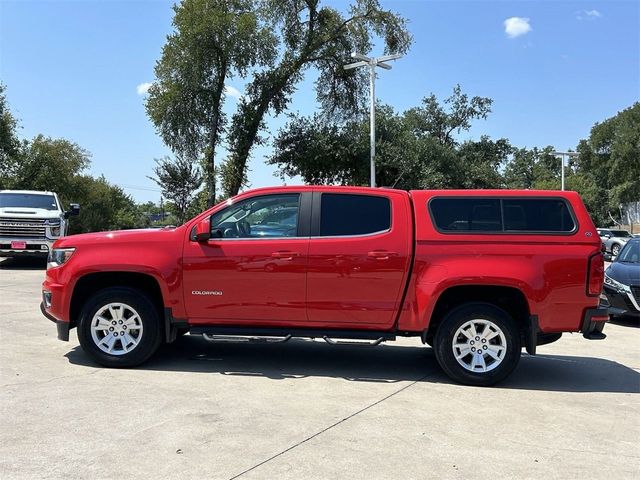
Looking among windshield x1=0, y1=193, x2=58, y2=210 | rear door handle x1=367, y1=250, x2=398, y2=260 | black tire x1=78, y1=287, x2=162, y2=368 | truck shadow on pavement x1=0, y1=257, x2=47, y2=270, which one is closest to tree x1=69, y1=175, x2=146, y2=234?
truck shadow on pavement x1=0, y1=257, x2=47, y2=270

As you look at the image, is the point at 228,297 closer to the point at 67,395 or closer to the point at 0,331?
the point at 67,395

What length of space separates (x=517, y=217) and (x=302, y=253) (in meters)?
2.25

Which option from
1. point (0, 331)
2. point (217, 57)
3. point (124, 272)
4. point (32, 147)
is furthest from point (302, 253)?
point (32, 147)

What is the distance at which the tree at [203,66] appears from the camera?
81.3ft

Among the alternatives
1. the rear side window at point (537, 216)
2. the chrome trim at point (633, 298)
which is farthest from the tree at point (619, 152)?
the rear side window at point (537, 216)

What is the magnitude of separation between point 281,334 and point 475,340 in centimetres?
200

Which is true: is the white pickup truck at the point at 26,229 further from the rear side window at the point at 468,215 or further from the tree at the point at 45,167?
the tree at the point at 45,167

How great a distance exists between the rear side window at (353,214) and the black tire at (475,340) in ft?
3.88

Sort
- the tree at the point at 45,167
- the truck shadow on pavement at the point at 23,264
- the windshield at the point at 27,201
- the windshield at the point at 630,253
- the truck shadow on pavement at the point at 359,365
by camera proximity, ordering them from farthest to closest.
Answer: the tree at the point at 45,167
the truck shadow on pavement at the point at 23,264
the windshield at the point at 27,201
the windshield at the point at 630,253
the truck shadow on pavement at the point at 359,365

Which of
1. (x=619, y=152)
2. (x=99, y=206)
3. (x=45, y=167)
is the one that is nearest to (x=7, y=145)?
(x=45, y=167)

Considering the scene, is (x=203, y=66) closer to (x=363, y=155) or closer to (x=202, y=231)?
(x=363, y=155)

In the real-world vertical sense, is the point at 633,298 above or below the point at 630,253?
below

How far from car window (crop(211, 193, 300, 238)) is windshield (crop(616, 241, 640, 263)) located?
25.7 feet

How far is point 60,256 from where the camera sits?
6.10 metres
